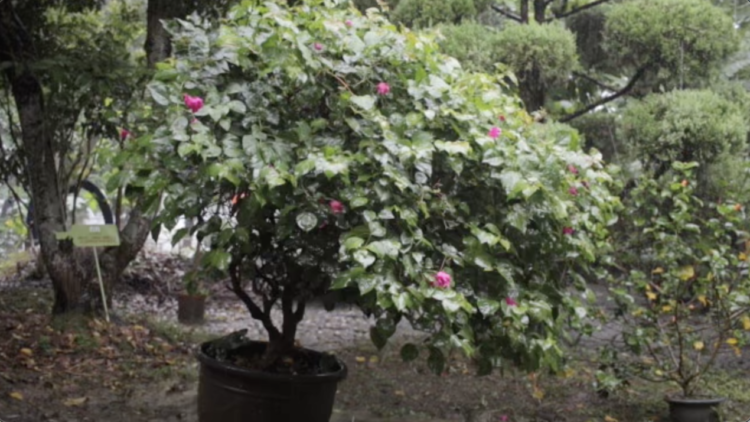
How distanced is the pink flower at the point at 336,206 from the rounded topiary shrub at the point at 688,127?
78.9 inches

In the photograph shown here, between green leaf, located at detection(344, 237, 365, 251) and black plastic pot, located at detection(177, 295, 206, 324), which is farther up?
green leaf, located at detection(344, 237, 365, 251)

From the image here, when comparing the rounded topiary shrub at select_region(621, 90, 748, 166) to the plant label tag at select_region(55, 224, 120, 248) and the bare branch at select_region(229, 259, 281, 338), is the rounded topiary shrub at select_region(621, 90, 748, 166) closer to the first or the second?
the bare branch at select_region(229, 259, 281, 338)

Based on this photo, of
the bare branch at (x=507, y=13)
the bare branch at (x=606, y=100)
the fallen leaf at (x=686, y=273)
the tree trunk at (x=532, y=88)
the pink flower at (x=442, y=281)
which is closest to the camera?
the pink flower at (x=442, y=281)

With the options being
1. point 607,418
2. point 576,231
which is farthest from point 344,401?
point 576,231

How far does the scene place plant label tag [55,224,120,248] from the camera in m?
3.20

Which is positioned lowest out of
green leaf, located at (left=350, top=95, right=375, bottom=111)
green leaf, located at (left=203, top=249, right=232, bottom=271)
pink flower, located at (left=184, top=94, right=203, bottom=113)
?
green leaf, located at (left=203, top=249, right=232, bottom=271)

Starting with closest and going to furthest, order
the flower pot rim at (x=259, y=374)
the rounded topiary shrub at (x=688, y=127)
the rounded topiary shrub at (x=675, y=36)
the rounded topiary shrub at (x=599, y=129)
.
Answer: the flower pot rim at (x=259, y=374) → the rounded topiary shrub at (x=688, y=127) → the rounded topiary shrub at (x=675, y=36) → the rounded topiary shrub at (x=599, y=129)

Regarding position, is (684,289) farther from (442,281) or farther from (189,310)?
(189,310)

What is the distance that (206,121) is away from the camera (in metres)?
1.76

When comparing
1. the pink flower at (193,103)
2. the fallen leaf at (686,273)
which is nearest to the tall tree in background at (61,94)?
the pink flower at (193,103)

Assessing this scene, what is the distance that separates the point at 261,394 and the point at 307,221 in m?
0.71

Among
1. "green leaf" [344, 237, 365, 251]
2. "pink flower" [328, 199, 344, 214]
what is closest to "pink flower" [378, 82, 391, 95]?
"pink flower" [328, 199, 344, 214]

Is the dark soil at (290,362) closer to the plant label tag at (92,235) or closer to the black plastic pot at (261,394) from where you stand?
the black plastic pot at (261,394)

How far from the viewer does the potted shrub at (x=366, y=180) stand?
5.51ft
